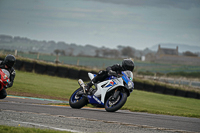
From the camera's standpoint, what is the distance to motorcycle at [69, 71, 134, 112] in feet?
27.9

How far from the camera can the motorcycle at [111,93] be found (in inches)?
334

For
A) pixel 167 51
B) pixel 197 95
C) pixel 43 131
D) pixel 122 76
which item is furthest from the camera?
pixel 167 51

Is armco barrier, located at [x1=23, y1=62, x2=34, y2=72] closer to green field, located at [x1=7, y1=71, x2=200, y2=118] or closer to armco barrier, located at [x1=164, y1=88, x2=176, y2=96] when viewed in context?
green field, located at [x1=7, y1=71, x2=200, y2=118]

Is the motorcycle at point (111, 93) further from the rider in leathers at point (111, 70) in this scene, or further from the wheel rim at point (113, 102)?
the rider in leathers at point (111, 70)

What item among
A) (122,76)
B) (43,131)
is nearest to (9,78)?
(122,76)

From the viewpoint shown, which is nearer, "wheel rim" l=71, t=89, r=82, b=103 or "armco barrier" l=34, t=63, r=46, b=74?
"wheel rim" l=71, t=89, r=82, b=103

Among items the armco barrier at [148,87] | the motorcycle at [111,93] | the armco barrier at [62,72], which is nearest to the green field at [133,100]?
the armco barrier at [62,72]

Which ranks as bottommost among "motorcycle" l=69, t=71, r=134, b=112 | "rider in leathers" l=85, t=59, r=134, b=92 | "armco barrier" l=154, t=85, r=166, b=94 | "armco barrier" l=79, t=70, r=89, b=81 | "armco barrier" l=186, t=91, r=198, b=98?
"armco barrier" l=186, t=91, r=198, b=98

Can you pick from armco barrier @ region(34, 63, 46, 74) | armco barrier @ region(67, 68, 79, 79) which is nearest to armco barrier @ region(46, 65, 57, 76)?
armco barrier @ region(34, 63, 46, 74)

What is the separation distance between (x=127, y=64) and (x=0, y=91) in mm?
4157

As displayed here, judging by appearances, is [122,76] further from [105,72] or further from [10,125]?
[10,125]

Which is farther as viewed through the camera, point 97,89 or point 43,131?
point 97,89

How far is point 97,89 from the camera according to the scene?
9047mm

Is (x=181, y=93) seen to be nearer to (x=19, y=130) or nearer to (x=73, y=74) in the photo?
(x=73, y=74)
